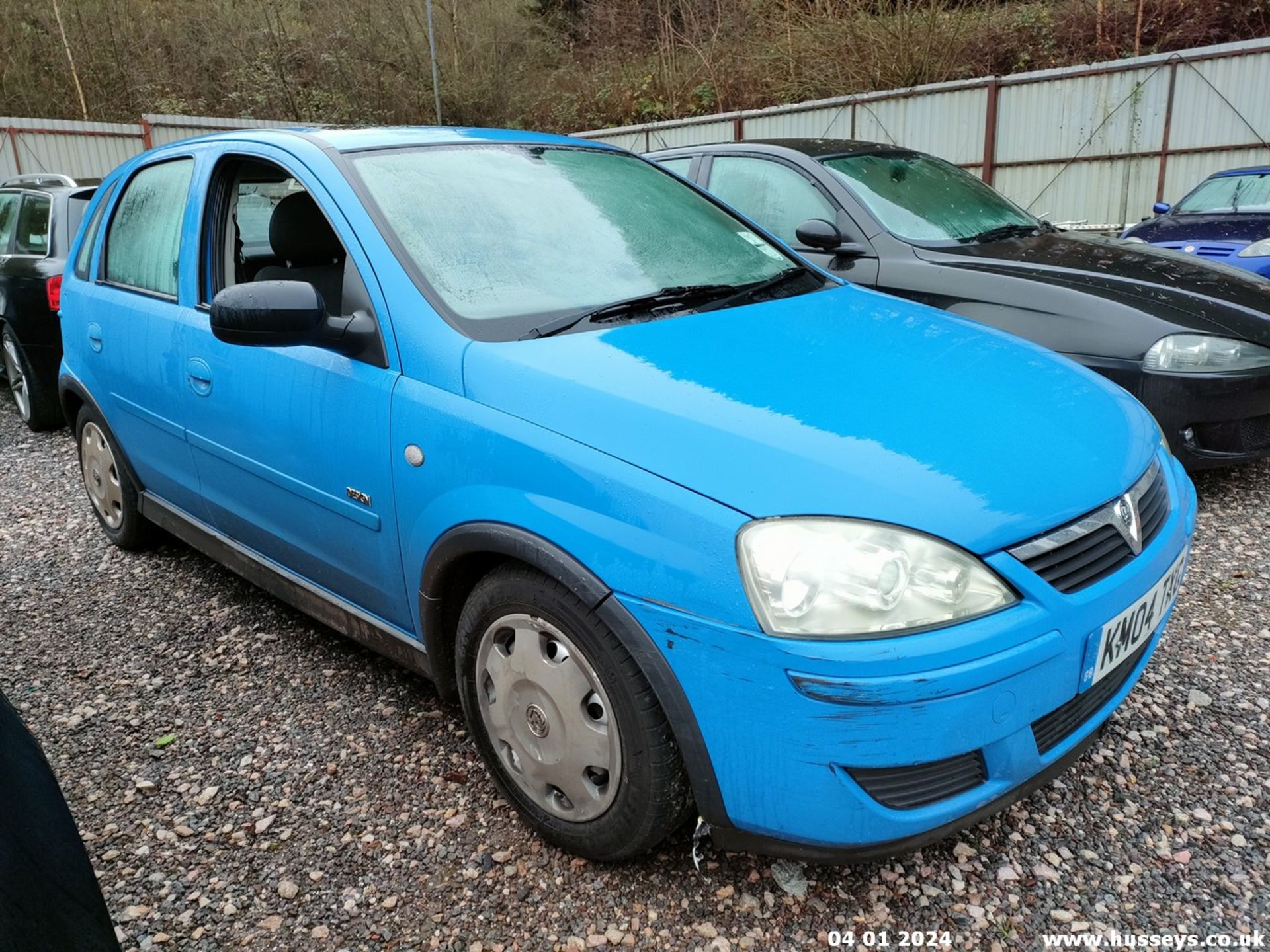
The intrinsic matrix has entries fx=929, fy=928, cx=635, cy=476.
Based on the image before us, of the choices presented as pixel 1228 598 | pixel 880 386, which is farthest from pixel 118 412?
pixel 1228 598

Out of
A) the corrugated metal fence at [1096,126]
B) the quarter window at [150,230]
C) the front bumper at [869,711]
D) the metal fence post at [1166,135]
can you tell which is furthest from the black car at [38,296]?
the metal fence post at [1166,135]

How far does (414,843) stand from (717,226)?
2050 millimetres

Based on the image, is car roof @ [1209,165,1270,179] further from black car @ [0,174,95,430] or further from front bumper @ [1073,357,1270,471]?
black car @ [0,174,95,430]

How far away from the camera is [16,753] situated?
1562mm

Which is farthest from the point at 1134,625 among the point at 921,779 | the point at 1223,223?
the point at 1223,223

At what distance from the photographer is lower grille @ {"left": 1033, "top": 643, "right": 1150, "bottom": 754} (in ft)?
5.93

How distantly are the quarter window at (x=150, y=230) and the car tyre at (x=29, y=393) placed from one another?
10.3 feet

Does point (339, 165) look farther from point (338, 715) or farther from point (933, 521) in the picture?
point (933, 521)

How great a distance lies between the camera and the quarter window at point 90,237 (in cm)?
378

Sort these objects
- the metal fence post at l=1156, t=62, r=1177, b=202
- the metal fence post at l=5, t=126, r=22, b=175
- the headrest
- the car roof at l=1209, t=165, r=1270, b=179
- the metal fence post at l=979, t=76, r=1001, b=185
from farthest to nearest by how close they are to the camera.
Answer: the metal fence post at l=5, t=126, r=22, b=175 → the metal fence post at l=979, t=76, r=1001, b=185 → the metal fence post at l=1156, t=62, r=1177, b=202 → the car roof at l=1209, t=165, r=1270, b=179 → the headrest

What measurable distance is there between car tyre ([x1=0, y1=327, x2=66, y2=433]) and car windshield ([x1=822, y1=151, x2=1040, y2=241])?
17.2 feet


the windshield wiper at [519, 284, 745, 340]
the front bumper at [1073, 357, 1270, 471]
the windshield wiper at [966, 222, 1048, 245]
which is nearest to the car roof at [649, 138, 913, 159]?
the windshield wiper at [966, 222, 1048, 245]

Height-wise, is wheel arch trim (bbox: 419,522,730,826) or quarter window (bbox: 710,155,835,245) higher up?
quarter window (bbox: 710,155,835,245)

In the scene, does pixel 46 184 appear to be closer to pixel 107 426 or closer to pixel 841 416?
pixel 107 426
